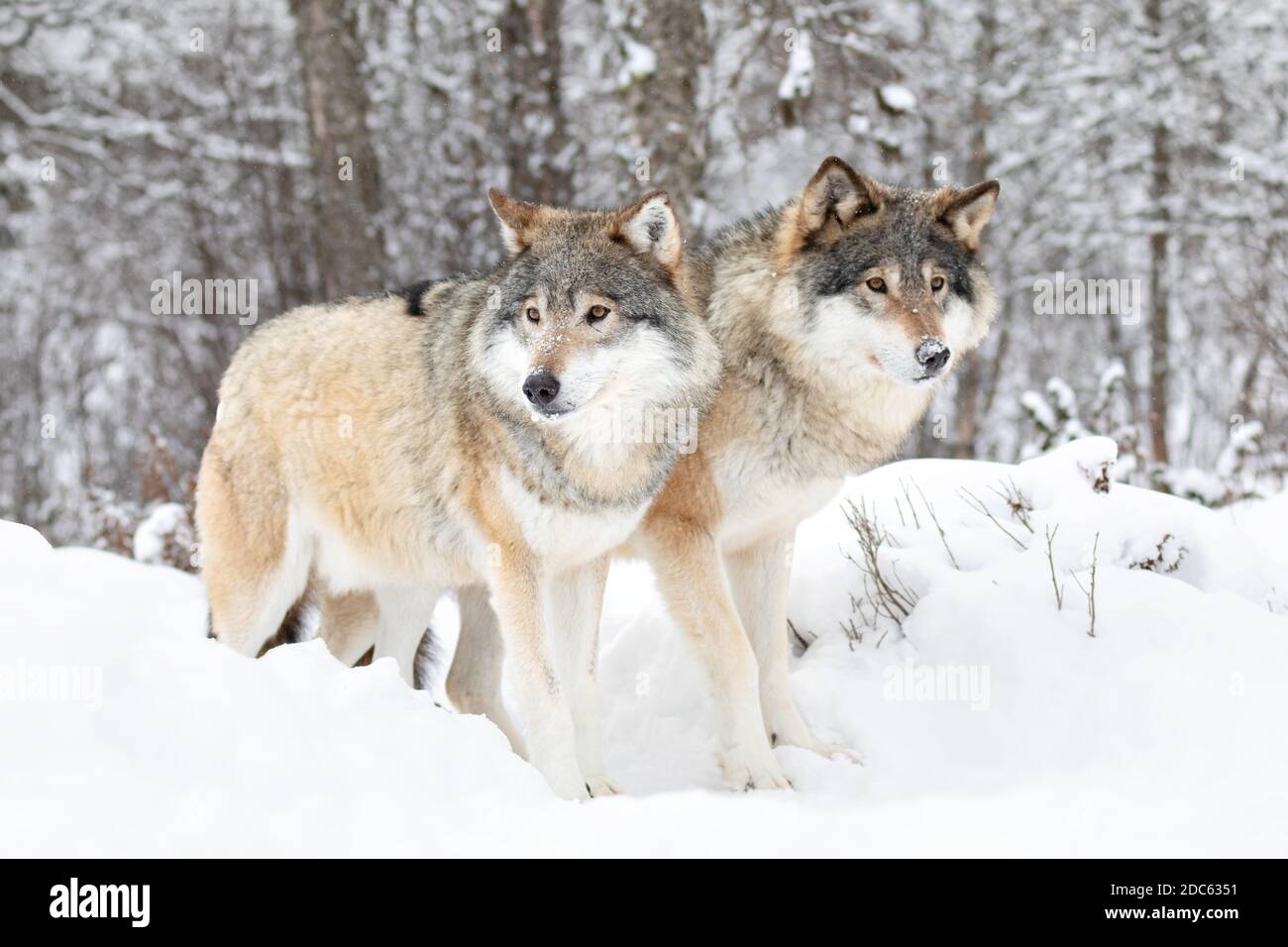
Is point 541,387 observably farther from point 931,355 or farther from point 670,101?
point 670,101

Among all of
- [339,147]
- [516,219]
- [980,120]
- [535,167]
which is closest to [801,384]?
[516,219]

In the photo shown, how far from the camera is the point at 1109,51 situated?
14586 mm

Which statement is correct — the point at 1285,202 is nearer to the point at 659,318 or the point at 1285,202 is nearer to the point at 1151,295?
the point at 1151,295

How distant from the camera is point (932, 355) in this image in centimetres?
416

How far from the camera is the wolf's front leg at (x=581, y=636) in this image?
4492mm

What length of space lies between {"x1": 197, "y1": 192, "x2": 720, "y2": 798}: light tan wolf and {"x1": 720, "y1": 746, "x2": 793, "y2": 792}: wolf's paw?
1.53 feet

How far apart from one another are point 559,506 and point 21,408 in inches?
410

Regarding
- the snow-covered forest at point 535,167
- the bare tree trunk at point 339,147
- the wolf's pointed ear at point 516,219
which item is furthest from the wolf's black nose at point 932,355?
the bare tree trunk at point 339,147

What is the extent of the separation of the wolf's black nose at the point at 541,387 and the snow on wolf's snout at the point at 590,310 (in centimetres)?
4

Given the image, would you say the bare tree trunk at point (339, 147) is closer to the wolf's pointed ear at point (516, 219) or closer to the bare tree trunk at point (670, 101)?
the bare tree trunk at point (670, 101)

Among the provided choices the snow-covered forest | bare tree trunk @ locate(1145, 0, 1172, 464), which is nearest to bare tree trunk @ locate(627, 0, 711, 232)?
the snow-covered forest

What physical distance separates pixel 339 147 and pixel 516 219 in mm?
6107

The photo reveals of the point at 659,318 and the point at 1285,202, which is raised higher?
the point at 1285,202

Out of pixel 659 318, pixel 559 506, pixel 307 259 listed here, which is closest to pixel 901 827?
pixel 559 506
